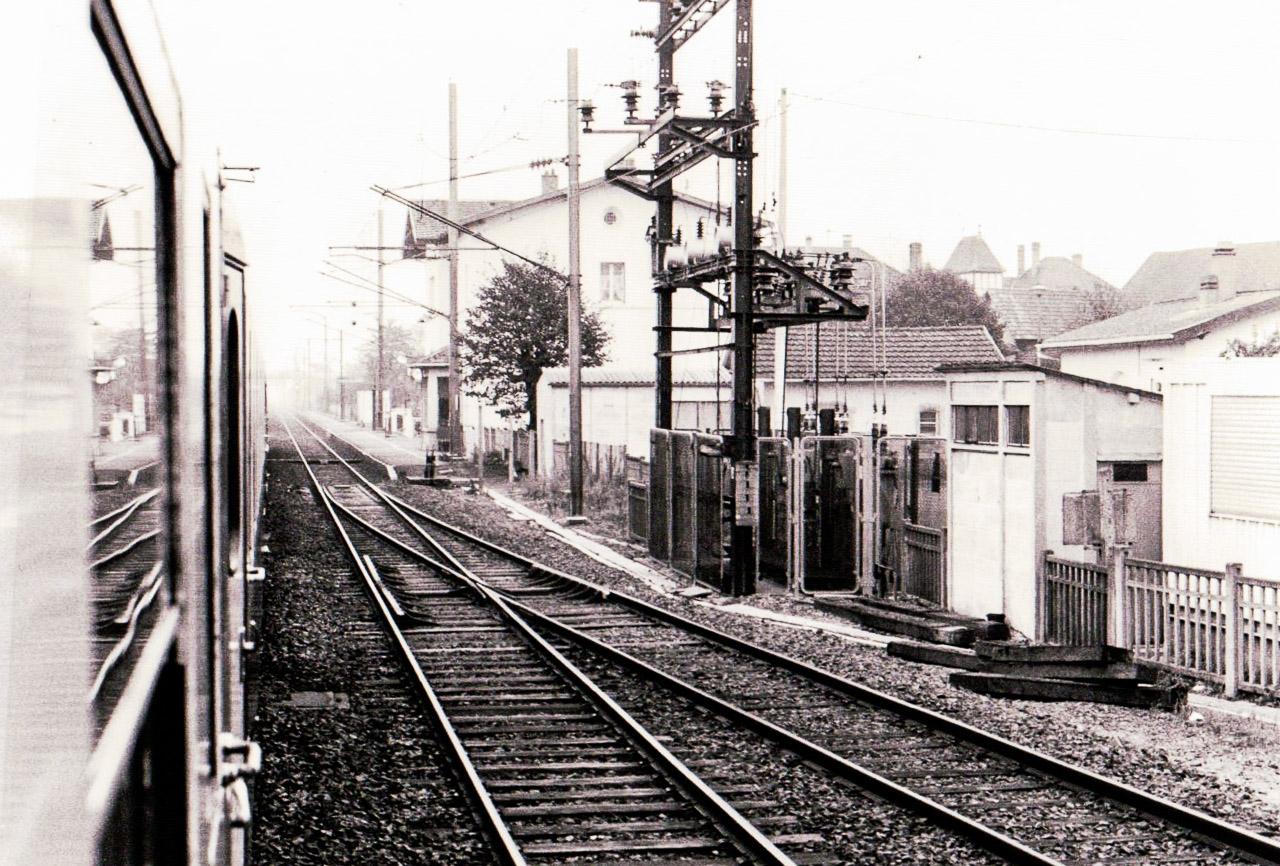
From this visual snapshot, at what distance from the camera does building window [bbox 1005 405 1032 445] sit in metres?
14.0

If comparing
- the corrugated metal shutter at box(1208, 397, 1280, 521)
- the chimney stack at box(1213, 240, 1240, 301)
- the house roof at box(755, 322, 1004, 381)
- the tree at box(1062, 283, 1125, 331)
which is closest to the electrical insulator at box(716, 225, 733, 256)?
the corrugated metal shutter at box(1208, 397, 1280, 521)

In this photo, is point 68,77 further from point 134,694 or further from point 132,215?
point 134,694

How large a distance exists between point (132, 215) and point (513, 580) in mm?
16455

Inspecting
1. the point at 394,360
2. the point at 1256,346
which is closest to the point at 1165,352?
the point at 1256,346

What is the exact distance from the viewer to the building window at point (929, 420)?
32469mm

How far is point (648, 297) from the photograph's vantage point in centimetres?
4800

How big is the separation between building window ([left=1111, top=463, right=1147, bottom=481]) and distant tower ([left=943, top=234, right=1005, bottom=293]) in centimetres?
11895

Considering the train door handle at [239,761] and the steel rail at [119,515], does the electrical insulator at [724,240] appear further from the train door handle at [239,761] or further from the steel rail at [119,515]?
the steel rail at [119,515]

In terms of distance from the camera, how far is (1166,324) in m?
37.3

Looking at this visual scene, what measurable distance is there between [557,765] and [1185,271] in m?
70.4

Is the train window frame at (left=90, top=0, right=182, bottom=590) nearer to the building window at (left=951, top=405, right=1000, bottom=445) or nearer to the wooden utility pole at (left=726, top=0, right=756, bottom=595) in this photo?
the building window at (left=951, top=405, right=1000, bottom=445)

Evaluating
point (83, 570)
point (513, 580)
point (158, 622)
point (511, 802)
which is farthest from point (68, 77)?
point (513, 580)

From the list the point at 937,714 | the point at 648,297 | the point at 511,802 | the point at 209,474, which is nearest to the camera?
the point at 209,474

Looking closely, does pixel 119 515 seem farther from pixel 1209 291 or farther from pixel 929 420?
pixel 1209 291
